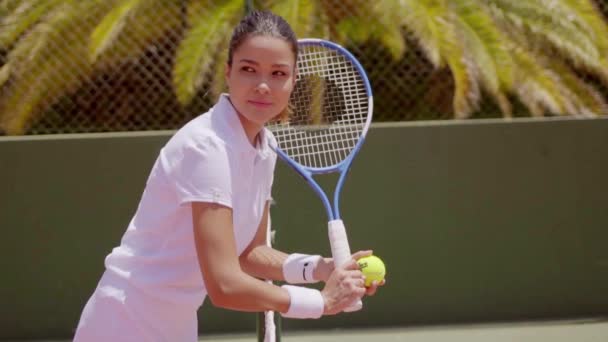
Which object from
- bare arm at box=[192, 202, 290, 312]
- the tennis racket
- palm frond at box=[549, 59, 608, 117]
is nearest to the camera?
bare arm at box=[192, 202, 290, 312]

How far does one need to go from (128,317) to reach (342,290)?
1.54ft

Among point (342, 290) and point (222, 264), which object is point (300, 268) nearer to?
point (342, 290)

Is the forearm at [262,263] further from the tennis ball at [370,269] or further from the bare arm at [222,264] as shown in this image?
the bare arm at [222,264]

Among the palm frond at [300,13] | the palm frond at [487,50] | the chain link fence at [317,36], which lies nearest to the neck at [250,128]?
the chain link fence at [317,36]

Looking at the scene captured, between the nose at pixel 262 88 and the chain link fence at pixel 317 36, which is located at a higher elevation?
the nose at pixel 262 88

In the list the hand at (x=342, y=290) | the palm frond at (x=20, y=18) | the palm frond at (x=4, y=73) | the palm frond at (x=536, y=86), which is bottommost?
the palm frond at (x=536, y=86)

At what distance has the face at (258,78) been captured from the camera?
7.26 feet

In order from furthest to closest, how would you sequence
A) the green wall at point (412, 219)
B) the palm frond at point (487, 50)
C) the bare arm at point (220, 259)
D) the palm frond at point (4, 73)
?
the palm frond at point (487, 50) < the palm frond at point (4, 73) < the green wall at point (412, 219) < the bare arm at point (220, 259)

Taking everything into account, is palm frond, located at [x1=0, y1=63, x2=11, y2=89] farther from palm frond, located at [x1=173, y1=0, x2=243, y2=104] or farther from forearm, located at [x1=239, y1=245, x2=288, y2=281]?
forearm, located at [x1=239, y1=245, x2=288, y2=281]

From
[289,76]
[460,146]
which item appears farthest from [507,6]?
[289,76]

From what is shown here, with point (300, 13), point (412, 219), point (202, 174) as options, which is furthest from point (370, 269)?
point (300, 13)

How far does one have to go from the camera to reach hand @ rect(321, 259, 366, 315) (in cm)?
222

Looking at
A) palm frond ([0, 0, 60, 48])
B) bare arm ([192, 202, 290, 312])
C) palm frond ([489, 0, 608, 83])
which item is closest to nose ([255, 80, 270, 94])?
bare arm ([192, 202, 290, 312])

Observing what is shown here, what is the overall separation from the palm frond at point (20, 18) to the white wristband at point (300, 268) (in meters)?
4.07
